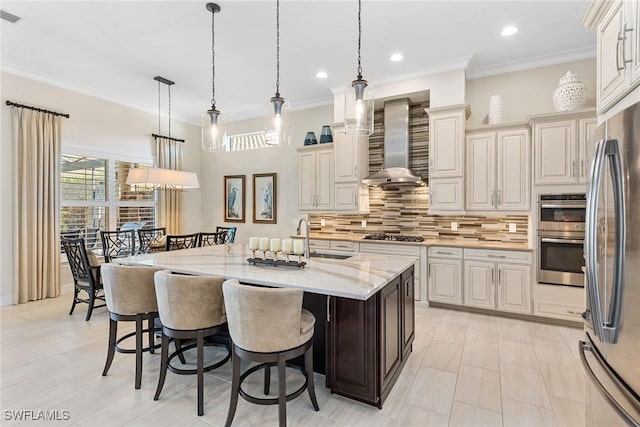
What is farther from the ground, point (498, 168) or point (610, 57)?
point (610, 57)

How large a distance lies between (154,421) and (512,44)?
4882mm

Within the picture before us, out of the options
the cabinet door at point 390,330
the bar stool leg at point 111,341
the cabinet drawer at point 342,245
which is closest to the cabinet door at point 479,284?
the cabinet drawer at point 342,245

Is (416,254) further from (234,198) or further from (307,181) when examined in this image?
(234,198)

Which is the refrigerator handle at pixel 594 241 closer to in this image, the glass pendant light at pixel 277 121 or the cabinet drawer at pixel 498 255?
the glass pendant light at pixel 277 121

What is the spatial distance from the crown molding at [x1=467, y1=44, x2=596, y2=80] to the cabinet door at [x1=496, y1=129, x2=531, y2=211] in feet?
3.07

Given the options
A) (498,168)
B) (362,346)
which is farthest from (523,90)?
(362,346)

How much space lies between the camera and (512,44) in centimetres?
378

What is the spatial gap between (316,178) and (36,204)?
3938 mm

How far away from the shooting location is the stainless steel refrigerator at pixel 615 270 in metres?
1.34

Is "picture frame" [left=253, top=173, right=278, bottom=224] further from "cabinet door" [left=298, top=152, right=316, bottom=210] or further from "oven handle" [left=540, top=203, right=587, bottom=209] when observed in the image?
"oven handle" [left=540, top=203, right=587, bottom=209]

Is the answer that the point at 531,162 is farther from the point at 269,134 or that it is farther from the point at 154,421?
the point at 154,421

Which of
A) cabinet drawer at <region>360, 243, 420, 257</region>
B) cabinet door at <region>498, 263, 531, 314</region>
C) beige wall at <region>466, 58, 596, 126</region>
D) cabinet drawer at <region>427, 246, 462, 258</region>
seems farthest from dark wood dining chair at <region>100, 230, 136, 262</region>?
beige wall at <region>466, 58, 596, 126</region>

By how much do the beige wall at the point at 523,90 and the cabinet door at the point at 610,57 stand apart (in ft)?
8.01

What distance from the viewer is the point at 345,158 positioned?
5.04 meters
